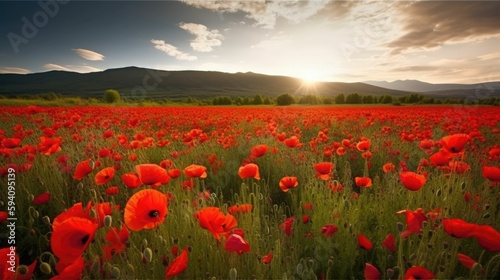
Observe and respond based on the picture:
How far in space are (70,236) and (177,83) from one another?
14133 centimetres

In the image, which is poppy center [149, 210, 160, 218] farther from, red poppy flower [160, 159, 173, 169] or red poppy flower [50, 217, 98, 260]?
red poppy flower [160, 159, 173, 169]

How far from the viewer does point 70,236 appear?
1.08 m

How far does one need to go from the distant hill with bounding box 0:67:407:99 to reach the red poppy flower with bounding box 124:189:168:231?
12021 cm

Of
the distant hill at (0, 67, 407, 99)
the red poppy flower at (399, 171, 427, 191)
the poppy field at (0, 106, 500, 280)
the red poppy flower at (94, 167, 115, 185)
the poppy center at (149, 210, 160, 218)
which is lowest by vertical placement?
the poppy field at (0, 106, 500, 280)

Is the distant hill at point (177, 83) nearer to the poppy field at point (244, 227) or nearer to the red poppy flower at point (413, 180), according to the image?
the poppy field at point (244, 227)

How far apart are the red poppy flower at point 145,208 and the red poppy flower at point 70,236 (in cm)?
23

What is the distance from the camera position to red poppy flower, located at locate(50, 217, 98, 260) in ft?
3.40

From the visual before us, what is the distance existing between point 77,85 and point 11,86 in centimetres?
2887

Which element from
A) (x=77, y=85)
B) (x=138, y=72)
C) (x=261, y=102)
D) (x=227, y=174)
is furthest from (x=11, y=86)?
(x=227, y=174)

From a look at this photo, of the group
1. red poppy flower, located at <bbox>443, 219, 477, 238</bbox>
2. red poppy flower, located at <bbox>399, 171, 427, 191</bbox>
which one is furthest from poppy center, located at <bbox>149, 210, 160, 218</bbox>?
red poppy flower, located at <bbox>399, 171, 427, 191</bbox>

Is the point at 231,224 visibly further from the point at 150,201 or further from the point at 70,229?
the point at 70,229

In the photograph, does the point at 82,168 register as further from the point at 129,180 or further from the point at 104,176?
the point at 129,180

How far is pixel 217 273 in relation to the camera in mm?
1588

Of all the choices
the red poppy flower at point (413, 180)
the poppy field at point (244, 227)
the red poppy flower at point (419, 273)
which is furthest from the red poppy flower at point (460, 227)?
the red poppy flower at point (413, 180)
